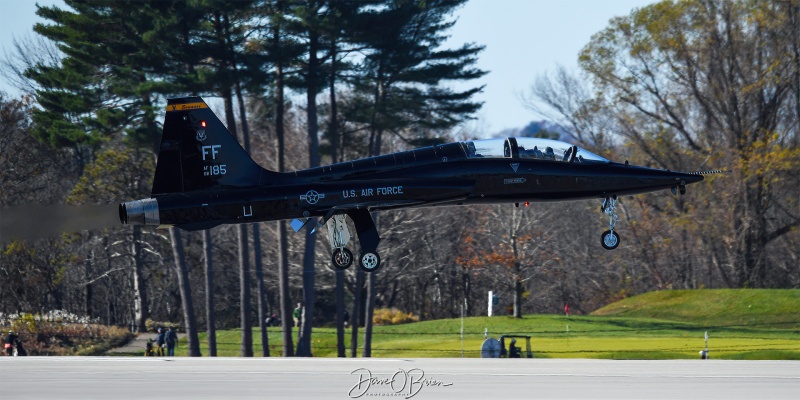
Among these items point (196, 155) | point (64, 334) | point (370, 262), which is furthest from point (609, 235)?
point (64, 334)

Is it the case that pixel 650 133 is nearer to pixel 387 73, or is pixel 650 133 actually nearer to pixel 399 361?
pixel 387 73

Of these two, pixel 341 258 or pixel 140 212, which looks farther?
pixel 341 258

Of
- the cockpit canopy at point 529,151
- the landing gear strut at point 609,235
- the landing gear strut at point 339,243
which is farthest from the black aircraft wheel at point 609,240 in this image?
the landing gear strut at point 339,243

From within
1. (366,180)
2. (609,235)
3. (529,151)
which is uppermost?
(529,151)

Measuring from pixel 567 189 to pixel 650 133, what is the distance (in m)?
34.8

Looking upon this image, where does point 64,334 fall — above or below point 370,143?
below

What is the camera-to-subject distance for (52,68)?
51125 millimetres

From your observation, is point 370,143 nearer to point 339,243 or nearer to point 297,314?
point 297,314

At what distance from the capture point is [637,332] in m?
41.3

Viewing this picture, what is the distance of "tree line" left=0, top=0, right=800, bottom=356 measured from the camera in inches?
1924

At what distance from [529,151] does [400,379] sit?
259 inches
